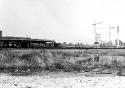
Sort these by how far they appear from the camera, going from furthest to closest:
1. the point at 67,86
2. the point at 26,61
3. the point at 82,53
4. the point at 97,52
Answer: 1. the point at 97,52
2. the point at 82,53
3. the point at 26,61
4. the point at 67,86

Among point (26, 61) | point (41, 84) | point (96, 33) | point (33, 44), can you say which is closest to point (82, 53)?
point (26, 61)

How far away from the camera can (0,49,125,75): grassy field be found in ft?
108

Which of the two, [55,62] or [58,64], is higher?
[55,62]

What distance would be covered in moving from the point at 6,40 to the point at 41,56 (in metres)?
14.7

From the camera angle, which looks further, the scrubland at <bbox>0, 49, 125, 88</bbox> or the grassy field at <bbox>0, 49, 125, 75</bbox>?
the grassy field at <bbox>0, 49, 125, 75</bbox>

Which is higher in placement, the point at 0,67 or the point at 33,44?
the point at 33,44

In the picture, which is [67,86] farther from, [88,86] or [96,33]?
[96,33]

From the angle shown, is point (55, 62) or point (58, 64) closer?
point (58, 64)

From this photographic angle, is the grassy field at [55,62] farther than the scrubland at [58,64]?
Yes

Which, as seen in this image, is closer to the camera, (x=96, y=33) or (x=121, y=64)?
(x=121, y=64)

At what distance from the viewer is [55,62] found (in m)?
35.3

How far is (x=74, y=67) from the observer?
34875mm

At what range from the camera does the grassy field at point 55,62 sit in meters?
33.0

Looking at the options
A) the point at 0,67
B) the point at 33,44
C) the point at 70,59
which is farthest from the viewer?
the point at 33,44
